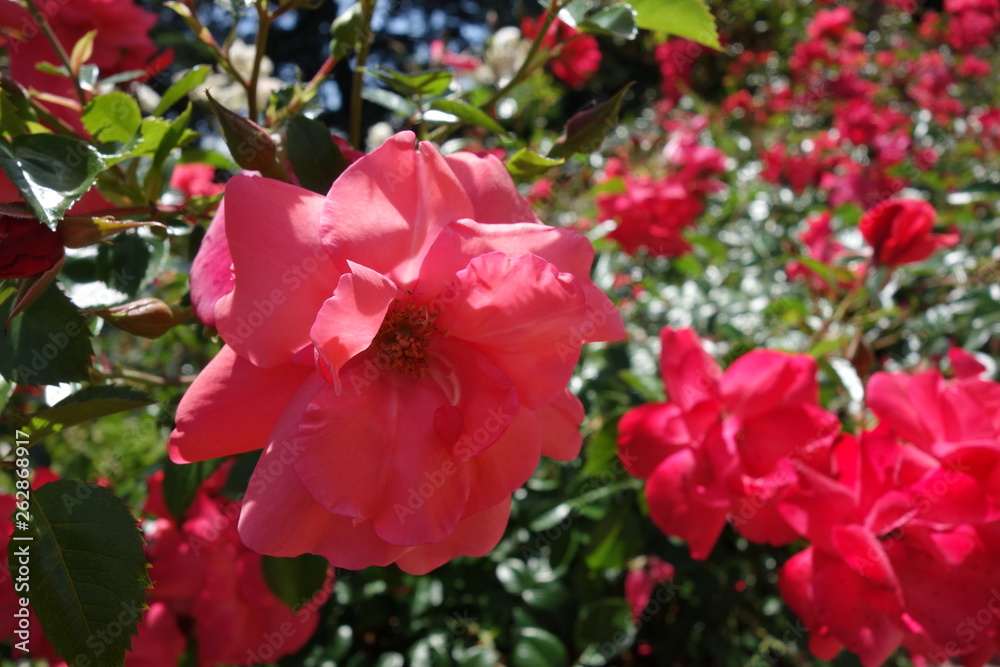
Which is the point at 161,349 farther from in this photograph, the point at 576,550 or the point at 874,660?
the point at 874,660

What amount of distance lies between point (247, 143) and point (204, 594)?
0.69m

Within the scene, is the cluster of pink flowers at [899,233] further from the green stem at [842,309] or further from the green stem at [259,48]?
the green stem at [259,48]

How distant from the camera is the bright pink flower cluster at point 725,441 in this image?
818 millimetres

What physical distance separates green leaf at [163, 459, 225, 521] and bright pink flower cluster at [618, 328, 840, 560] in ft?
1.83

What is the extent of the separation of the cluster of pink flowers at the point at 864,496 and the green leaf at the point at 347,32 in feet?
2.05

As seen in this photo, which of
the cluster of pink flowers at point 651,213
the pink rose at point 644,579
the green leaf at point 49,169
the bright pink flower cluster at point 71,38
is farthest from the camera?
the cluster of pink flowers at point 651,213

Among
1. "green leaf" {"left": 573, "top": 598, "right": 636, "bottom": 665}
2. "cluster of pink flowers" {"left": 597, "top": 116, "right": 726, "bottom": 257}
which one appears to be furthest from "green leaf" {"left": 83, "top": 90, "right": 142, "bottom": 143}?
"cluster of pink flowers" {"left": 597, "top": 116, "right": 726, "bottom": 257}

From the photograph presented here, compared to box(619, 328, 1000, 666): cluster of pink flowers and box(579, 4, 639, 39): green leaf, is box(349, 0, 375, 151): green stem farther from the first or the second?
box(619, 328, 1000, 666): cluster of pink flowers

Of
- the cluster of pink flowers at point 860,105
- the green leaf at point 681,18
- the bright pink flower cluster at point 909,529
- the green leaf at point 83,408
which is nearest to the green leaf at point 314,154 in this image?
the green leaf at point 83,408

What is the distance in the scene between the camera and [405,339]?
1.80 feet

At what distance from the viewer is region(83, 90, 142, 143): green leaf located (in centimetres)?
64

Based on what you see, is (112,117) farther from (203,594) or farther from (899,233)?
(899,233)

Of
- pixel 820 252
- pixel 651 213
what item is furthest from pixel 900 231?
pixel 651 213

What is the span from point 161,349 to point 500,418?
2.01 metres
